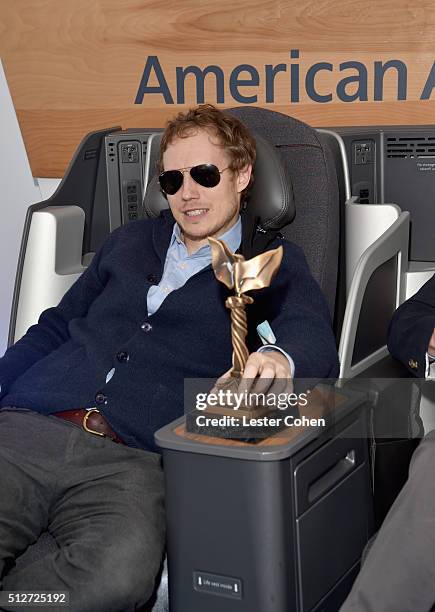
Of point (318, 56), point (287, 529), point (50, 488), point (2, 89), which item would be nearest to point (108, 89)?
point (2, 89)

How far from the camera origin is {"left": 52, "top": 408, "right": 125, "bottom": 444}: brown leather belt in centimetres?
182

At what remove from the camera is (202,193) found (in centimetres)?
188

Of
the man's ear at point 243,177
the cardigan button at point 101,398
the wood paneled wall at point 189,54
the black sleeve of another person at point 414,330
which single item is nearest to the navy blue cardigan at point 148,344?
the cardigan button at point 101,398

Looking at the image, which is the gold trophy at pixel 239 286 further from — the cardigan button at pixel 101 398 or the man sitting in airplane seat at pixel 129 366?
the cardigan button at pixel 101 398

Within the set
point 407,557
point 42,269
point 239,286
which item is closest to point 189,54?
point 42,269

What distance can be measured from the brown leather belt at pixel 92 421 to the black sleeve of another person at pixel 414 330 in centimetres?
60

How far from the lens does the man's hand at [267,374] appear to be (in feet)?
4.90

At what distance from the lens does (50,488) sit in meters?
1.74

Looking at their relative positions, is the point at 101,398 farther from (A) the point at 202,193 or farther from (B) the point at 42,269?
(B) the point at 42,269

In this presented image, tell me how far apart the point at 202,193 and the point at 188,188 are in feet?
0.10

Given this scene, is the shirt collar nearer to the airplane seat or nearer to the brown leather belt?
the airplane seat

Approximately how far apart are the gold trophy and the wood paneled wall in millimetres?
1662

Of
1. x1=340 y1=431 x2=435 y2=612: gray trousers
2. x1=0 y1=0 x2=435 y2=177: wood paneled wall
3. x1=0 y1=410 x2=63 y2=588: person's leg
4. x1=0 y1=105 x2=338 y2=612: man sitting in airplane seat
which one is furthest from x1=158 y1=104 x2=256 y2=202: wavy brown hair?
x1=0 y1=0 x2=435 y2=177: wood paneled wall

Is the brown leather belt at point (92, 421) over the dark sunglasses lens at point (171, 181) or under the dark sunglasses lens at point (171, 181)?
under
